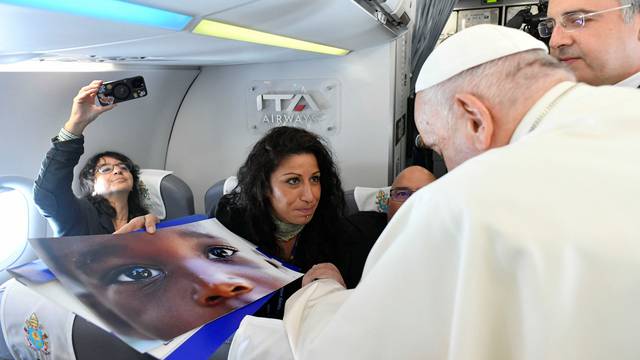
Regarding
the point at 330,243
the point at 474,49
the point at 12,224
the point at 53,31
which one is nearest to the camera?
the point at 474,49

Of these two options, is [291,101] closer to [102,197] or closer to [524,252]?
[102,197]

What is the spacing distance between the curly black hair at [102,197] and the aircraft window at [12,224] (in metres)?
0.30

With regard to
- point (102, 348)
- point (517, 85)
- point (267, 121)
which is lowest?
point (102, 348)

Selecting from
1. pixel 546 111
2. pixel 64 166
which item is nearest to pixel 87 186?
pixel 64 166

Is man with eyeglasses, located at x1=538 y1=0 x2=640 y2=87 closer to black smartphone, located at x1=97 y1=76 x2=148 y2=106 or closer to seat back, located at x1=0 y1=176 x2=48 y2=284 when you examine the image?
black smartphone, located at x1=97 y1=76 x2=148 y2=106

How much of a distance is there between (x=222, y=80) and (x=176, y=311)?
6.83 ft

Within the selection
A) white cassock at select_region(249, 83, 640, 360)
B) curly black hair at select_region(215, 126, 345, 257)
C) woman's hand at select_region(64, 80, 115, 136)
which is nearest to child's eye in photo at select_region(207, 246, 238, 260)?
curly black hair at select_region(215, 126, 345, 257)

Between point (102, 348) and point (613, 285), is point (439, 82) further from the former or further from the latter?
point (102, 348)

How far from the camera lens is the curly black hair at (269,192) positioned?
1.65 meters

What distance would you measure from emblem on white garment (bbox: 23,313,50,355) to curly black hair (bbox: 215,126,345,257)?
2.49ft

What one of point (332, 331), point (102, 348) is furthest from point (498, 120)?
point (102, 348)

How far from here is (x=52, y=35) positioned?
37.9 inches

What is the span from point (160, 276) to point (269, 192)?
74cm

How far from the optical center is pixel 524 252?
521 mm
